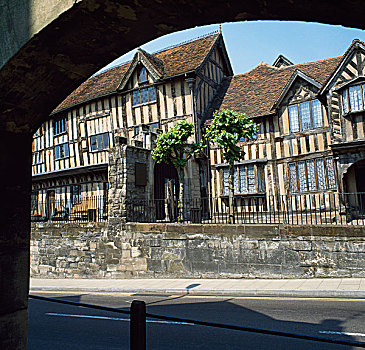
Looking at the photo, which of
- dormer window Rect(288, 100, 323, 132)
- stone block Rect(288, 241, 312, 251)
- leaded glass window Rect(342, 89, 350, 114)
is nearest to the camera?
stone block Rect(288, 241, 312, 251)

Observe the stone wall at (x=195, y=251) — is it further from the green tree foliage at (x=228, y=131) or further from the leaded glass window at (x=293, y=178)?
the leaded glass window at (x=293, y=178)

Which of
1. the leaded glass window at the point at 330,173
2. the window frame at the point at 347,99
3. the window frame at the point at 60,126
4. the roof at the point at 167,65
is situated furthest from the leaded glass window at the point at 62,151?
the window frame at the point at 347,99

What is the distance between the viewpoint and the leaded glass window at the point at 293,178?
15.9 m

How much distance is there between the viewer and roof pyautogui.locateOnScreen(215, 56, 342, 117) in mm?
17266

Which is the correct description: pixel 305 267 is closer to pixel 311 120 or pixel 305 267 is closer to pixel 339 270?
pixel 339 270

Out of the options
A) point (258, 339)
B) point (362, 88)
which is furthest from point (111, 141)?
point (258, 339)

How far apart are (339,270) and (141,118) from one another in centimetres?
1296

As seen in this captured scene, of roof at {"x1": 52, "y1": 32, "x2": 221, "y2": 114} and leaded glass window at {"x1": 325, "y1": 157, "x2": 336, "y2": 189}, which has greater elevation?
roof at {"x1": 52, "y1": 32, "x2": 221, "y2": 114}

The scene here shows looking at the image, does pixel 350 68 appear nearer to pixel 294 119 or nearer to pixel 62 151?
pixel 294 119

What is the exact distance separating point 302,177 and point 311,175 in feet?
1.36

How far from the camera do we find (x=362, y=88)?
14102 mm

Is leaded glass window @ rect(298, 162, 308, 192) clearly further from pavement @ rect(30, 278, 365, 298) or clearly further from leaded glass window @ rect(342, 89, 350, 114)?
pavement @ rect(30, 278, 365, 298)

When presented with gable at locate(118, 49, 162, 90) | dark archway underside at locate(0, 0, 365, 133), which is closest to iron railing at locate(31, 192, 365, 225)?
gable at locate(118, 49, 162, 90)

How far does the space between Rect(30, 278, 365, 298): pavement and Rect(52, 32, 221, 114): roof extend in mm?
11211
